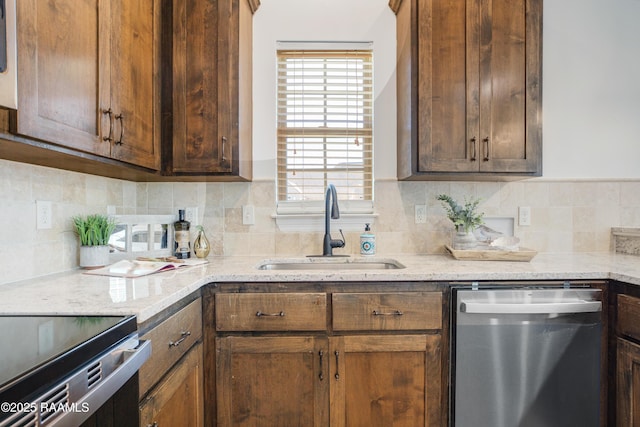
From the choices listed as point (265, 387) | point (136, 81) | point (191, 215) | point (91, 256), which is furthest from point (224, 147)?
point (265, 387)

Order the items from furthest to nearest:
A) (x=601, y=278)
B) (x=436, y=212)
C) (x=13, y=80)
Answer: (x=436, y=212) < (x=601, y=278) < (x=13, y=80)

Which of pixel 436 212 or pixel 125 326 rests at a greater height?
pixel 436 212

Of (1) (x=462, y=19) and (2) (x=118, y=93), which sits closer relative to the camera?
(2) (x=118, y=93)

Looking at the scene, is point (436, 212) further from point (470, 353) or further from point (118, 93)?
point (118, 93)

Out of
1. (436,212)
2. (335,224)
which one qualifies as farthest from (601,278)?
(335,224)

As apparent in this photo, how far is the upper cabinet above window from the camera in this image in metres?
1.75

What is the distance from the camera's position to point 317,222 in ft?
6.93

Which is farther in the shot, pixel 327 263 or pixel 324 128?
pixel 324 128

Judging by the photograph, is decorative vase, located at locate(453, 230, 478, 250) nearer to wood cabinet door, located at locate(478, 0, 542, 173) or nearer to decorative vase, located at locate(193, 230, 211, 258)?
wood cabinet door, located at locate(478, 0, 542, 173)

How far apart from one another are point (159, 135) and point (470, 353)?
1859mm

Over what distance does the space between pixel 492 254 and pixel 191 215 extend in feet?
6.00

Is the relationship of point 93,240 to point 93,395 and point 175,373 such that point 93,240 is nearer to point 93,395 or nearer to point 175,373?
point 175,373

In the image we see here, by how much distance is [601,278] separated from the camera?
1.45m

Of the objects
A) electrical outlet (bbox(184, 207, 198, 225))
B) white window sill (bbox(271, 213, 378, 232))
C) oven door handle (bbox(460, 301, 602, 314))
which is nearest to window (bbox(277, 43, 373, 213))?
white window sill (bbox(271, 213, 378, 232))
